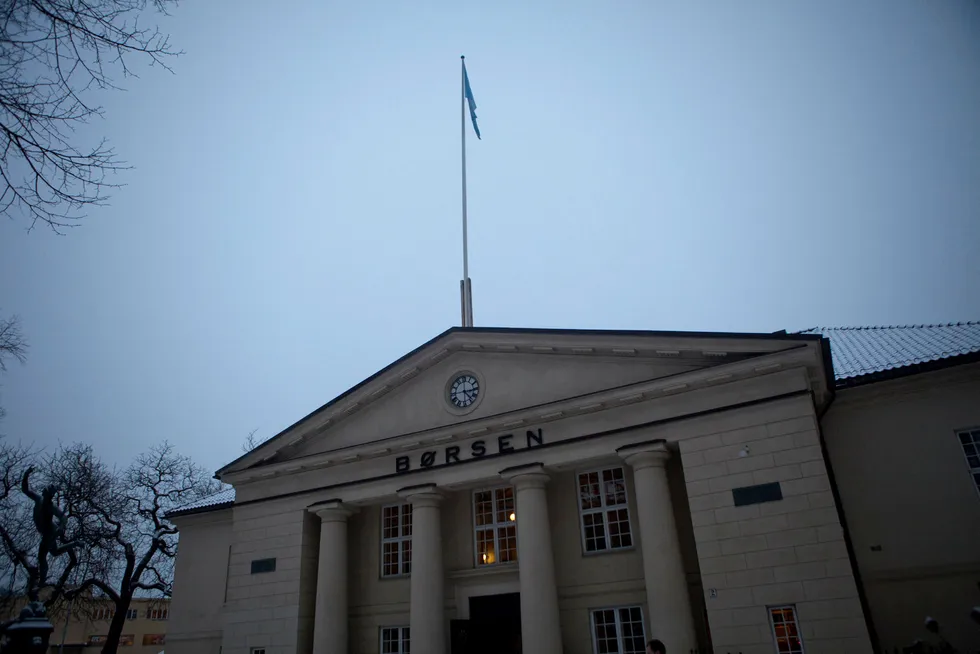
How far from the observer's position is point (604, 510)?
752 inches

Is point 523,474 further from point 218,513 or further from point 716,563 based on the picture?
point 218,513

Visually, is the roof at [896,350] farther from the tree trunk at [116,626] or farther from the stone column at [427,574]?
the tree trunk at [116,626]

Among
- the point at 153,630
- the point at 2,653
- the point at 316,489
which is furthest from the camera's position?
the point at 153,630

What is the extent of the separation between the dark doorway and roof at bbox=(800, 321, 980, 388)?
11469 mm

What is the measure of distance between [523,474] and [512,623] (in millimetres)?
4626

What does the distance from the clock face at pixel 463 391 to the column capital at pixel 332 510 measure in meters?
5.31

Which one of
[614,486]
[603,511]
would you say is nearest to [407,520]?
[603,511]

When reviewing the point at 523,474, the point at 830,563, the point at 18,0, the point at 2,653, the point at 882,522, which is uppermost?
the point at 18,0

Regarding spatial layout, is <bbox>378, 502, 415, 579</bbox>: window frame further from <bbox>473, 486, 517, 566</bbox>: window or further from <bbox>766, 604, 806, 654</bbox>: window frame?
<bbox>766, 604, 806, 654</bbox>: window frame

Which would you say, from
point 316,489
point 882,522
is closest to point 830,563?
point 882,522

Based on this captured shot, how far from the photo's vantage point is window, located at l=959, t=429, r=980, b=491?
16.2 metres

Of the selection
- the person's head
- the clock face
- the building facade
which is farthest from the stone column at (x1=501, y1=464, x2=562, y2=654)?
the building facade

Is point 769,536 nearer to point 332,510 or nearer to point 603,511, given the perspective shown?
point 603,511

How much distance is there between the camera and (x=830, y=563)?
14.3 m
